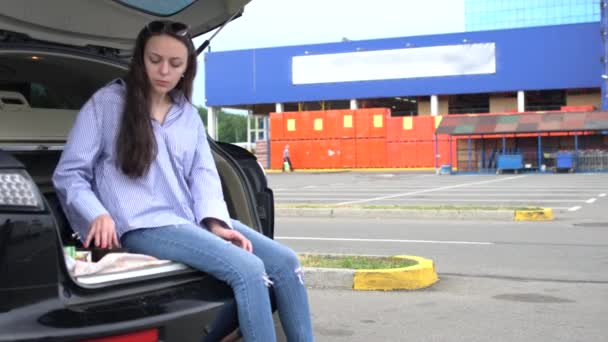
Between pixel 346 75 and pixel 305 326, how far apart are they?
4393cm

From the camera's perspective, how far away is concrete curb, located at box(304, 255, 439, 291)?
6230 millimetres

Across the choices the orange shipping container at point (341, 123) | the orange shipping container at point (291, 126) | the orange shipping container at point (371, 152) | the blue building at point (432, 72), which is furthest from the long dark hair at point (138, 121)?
the orange shipping container at point (291, 126)

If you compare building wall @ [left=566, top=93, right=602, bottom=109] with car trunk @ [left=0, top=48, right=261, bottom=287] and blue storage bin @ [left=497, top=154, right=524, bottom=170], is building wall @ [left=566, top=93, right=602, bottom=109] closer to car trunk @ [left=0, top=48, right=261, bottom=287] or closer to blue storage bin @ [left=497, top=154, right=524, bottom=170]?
blue storage bin @ [left=497, top=154, right=524, bottom=170]

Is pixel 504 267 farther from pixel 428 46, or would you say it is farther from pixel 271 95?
pixel 271 95

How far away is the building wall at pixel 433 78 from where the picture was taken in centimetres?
4159

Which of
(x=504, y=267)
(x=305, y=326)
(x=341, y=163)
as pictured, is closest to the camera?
(x=305, y=326)

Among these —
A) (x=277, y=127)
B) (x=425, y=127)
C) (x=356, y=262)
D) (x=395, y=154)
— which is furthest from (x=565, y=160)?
(x=356, y=262)

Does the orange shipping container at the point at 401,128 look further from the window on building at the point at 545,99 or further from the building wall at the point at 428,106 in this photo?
the window on building at the point at 545,99

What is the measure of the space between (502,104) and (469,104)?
398 centimetres

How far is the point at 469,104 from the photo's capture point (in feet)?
169

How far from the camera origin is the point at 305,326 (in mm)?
2732

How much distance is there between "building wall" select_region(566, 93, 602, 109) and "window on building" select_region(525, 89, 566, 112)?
1.52 m

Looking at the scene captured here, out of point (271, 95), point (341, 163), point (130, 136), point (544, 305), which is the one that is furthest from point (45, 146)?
point (271, 95)

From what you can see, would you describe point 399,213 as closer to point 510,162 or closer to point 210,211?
point 210,211
